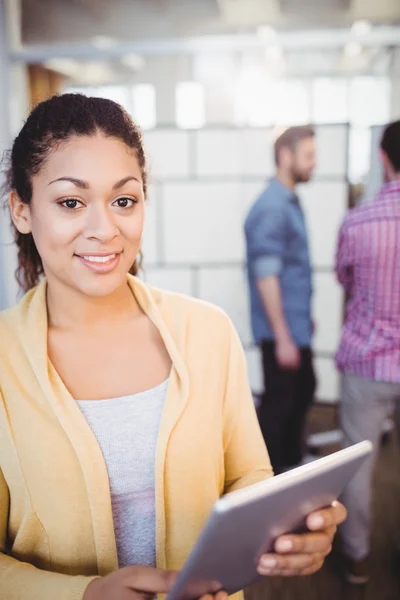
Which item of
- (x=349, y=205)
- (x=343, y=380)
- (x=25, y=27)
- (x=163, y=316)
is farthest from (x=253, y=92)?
(x=163, y=316)

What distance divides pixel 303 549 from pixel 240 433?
246 millimetres

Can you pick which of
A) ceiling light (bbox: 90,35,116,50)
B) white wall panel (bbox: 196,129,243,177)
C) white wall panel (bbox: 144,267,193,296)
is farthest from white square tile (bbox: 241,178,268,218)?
ceiling light (bbox: 90,35,116,50)

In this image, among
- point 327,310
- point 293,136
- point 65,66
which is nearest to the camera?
point 293,136

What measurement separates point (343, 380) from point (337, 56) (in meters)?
2.31

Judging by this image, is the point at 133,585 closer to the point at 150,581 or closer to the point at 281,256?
the point at 150,581

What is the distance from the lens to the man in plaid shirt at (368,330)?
184 centimetres

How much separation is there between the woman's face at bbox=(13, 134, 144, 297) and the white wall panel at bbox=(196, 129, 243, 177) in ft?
7.97

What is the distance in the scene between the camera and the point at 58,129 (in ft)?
2.80

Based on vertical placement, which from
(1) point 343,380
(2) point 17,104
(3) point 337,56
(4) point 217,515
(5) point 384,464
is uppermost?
(3) point 337,56

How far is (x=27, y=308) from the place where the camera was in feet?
3.14

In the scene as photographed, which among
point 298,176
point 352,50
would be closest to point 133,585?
point 298,176

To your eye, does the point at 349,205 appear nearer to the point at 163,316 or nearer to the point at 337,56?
the point at 337,56

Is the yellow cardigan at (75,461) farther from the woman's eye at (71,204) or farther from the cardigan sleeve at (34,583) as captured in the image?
the woman's eye at (71,204)

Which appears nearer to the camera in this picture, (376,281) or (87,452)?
(87,452)
